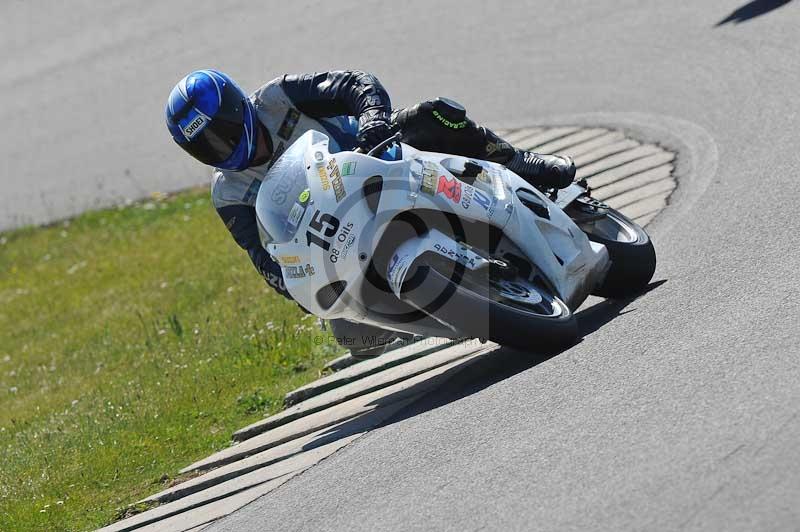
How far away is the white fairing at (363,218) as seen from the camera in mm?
5523

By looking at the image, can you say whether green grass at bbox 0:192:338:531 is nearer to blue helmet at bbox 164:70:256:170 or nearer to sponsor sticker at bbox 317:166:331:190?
blue helmet at bbox 164:70:256:170

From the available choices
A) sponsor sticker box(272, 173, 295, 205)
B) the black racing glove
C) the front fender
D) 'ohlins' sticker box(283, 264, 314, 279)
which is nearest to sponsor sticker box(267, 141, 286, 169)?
the black racing glove

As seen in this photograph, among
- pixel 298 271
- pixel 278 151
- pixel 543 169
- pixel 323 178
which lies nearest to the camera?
pixel 323 178

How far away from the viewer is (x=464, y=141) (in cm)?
654

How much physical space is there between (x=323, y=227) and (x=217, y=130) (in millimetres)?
1065

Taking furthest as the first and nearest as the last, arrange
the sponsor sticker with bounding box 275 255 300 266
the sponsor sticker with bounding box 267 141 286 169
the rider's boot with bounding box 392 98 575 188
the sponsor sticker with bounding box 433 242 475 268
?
the sponsor sticker with bounding box 267 141 286 169, the rider's boot with bounding box 392 98 575 188, the sponsor sticker with bounding box 275 255 300 266, the sponsor sticker with bounding box 433 242 475 268

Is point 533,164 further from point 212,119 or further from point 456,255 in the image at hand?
point 212,119

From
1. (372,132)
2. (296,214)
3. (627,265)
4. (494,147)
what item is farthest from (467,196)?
(627,265)

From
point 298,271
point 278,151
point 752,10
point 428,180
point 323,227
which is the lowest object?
point 752,10

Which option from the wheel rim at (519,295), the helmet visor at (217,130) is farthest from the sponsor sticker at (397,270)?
the helmet visor at (217,130)

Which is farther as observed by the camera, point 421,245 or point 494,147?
point 494,147

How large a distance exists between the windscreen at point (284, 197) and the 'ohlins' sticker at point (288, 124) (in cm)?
101

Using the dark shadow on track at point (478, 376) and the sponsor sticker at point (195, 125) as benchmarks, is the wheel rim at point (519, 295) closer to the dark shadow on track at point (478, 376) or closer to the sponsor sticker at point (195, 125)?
the dark shadow on track at point (478, 376)

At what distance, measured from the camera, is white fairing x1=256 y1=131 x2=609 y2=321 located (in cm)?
552
